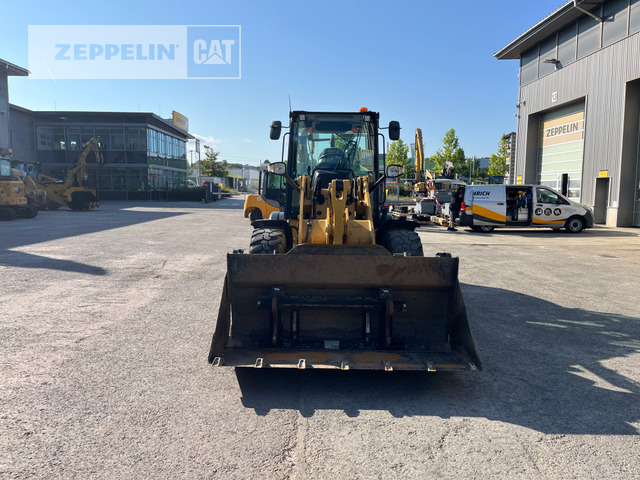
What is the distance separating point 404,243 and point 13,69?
40.2 meters

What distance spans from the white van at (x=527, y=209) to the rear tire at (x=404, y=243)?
1391 cm

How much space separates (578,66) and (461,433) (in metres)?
25.4

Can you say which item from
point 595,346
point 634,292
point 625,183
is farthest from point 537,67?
point 595,346

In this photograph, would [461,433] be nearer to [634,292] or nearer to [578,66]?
[634,292]

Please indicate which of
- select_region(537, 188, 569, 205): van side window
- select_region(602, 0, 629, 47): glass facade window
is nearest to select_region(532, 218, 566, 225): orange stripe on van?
select_region(537, 188, 569, 205): van side window

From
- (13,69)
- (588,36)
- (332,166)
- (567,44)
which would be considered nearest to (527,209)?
(588,36)

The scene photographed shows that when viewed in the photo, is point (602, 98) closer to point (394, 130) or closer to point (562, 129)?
point (562, 129)

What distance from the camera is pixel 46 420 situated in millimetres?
3631

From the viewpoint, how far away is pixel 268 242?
20.0ft

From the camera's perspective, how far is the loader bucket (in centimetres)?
466

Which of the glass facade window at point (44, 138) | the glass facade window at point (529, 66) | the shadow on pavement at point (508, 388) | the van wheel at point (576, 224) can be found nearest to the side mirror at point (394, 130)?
the shadow on pavement at point (508, 388)

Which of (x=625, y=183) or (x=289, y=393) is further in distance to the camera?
(x=625, y=183)

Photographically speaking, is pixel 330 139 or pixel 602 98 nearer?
pixel 330 139

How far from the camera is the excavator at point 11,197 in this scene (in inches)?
873
